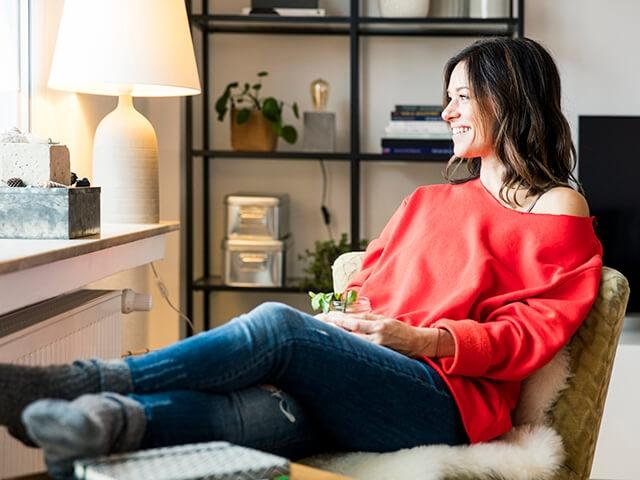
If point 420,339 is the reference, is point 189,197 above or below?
above

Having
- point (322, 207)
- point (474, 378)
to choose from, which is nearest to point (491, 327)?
point (474, 378)

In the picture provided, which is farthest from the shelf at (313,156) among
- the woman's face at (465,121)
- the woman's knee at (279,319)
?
the woman's knee at (279,319)

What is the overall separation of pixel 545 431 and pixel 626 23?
235cm

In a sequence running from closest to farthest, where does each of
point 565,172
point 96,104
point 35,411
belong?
point 35,411 → point 565,172 → point 96,104

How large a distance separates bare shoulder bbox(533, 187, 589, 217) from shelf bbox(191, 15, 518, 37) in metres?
1.70

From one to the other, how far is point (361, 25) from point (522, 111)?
177cm

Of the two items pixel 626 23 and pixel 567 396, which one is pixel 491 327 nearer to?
pixel 567 396

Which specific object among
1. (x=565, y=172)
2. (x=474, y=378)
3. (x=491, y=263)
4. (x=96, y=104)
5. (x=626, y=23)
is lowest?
(x=474, y=378)

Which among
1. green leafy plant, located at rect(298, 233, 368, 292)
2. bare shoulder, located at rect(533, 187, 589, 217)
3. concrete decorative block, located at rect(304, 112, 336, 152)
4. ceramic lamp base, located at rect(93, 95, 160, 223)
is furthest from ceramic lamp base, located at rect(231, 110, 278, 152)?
bare shoulder, located at rect(533, 187, 589, 217)

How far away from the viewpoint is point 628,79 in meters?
3.79

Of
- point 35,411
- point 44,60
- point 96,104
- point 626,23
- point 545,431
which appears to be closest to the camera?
point 35,411

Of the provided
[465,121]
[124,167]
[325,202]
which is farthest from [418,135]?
[465,121]

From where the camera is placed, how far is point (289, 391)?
5.45 ft

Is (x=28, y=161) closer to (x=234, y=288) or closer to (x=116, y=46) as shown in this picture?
(x=116, y=46)
